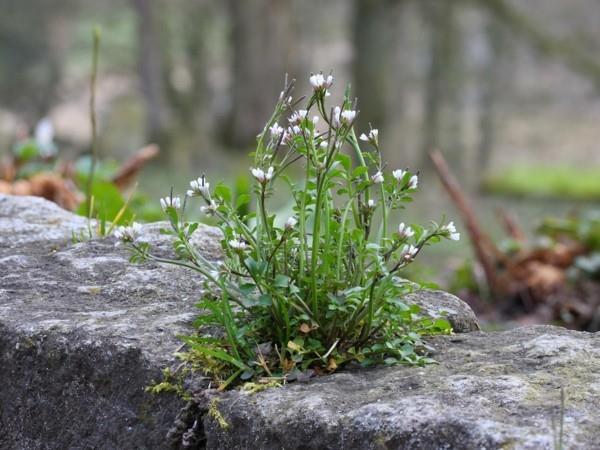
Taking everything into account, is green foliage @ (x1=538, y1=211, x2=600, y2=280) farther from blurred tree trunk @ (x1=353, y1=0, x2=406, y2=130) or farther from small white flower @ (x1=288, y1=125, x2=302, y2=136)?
blurred tree trunk @ (x1=353, y1=0, x2=406, y2=130)

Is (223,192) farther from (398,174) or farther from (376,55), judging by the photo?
(376,55)

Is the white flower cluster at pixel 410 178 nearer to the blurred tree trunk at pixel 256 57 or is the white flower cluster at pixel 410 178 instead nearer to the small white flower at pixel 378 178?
the small white flower at pixel 378 178

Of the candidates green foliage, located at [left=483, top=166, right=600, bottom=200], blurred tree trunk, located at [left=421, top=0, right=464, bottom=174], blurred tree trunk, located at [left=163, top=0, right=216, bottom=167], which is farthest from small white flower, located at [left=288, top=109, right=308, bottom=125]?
blurred tree trunk, located at [left=163, top=0, right=216, bottom=167]

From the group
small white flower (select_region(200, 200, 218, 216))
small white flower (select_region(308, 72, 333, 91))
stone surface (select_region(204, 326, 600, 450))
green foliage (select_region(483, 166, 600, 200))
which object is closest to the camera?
stone surface (select_region(204, 326, 600, 450))

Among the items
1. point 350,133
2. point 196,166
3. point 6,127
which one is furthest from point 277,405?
point 6,127

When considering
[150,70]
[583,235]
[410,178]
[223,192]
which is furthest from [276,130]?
[150,70]

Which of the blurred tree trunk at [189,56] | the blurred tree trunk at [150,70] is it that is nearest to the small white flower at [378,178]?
the blurred tree trunk at [150,70]

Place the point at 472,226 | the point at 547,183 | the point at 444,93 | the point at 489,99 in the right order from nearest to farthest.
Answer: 1. the point at 472,226
2. the point at 547,183
3. the point at 444,93
4. the point at 489,99
